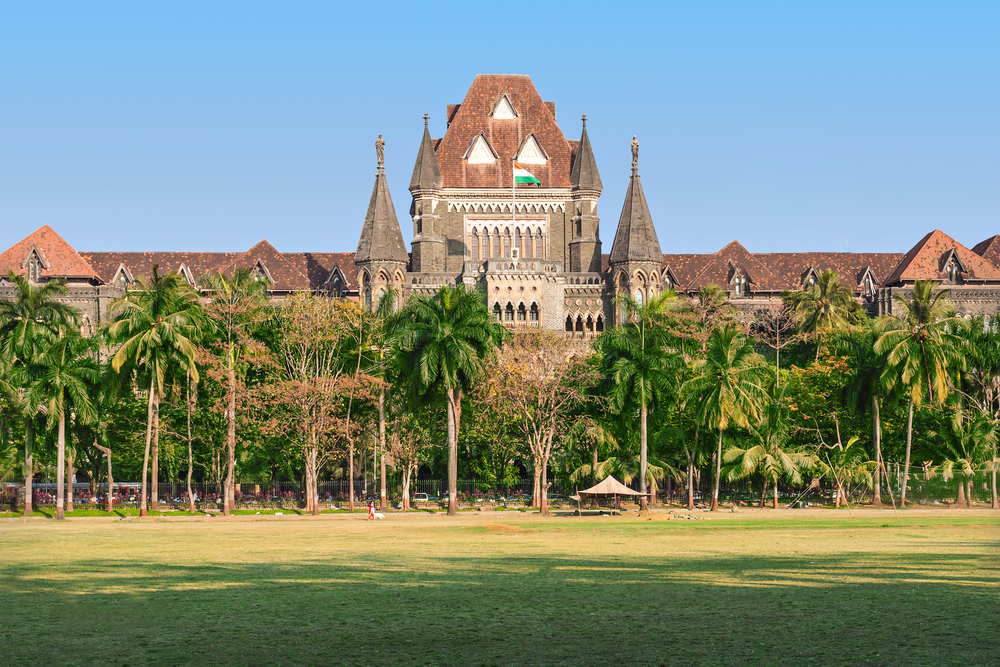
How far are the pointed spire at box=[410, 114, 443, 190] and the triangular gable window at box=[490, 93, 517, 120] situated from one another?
7238 mm

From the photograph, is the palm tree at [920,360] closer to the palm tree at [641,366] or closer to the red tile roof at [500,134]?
the palm tree at [641,366]

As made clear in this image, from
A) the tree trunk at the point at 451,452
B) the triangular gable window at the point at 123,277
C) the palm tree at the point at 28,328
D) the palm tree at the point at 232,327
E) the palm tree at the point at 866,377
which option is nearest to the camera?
the tree trunk at the point at 451,452

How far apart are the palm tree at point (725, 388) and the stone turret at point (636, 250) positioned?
37.7 metres

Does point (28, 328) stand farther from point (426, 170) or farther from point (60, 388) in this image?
point (426, 170)

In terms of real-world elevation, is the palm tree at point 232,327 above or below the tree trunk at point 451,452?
above

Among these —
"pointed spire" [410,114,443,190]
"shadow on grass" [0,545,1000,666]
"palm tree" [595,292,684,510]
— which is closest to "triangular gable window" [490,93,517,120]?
"pointed spire" [410,114,443,190]

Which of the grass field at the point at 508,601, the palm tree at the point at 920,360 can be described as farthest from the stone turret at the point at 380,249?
the grass field at the point at 508,601

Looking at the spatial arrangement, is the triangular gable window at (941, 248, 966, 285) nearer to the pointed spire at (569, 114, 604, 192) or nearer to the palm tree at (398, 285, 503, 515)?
the pointed spire at (569, 114, 604, 192)

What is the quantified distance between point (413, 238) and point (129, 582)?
273ft

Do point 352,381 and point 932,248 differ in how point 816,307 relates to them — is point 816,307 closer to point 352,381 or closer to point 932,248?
point 932,248

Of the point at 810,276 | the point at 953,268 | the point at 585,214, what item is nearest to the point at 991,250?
the point at 953,268

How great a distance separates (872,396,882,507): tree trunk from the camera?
59.0 m

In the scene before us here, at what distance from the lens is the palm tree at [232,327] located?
57594 mm

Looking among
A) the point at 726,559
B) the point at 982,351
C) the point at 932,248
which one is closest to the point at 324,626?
the point at 726,559
